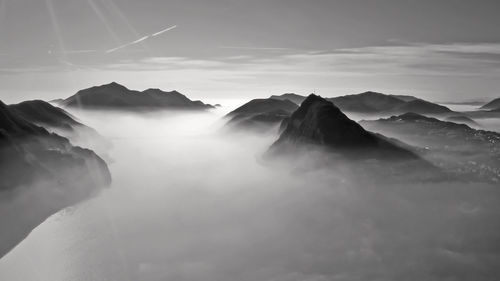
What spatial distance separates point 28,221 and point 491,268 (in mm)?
211686

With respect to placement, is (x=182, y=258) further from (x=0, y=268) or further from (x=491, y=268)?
(x=491, y=268)

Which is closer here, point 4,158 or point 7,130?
point 4,158

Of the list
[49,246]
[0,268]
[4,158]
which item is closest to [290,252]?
[49,246]

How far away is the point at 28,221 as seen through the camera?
540 feet

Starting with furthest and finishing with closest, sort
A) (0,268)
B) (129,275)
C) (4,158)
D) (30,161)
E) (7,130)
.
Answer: (7,130)
(30,161)
(4,158)
(129,275)
(0,268)

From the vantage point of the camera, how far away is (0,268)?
5246 inches

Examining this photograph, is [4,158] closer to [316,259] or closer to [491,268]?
[316,259]

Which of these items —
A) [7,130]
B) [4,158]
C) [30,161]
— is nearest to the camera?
[4,158]

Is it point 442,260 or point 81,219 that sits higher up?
point 81,219

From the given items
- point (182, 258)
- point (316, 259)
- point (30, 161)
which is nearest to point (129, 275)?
point (182, 258)

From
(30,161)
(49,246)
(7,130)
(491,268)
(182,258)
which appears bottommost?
(491,268)

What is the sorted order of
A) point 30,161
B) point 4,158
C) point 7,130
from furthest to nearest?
point 7,130 → point 30,161 → point 4,158

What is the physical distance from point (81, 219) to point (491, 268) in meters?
198

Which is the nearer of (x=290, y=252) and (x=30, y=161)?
(x=30, y=161)
